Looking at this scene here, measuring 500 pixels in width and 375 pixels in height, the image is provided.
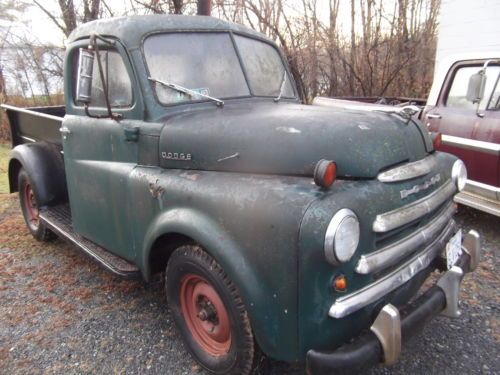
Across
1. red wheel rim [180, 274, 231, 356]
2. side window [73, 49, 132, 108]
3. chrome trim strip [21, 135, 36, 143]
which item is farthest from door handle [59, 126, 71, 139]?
red wheel rim [180, 274, 231, 356]

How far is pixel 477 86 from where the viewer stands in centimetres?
428

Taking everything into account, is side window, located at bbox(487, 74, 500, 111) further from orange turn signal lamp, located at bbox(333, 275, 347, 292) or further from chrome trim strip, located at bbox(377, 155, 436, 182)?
orange turn signal lamp, located at bbox(333, 275, 347, 292)

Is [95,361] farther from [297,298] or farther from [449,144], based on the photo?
[449,144]

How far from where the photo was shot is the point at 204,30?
9.81ft

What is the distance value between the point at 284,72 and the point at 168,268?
2002 mm

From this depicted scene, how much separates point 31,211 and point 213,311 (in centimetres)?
321

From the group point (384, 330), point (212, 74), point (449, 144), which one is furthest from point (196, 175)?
point (449, 144)

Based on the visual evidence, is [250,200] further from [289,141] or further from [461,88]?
[461,88]

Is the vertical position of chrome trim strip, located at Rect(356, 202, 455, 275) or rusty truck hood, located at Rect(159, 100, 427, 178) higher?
rusty truck hood, located at Rect(159, 100, 427, 178)

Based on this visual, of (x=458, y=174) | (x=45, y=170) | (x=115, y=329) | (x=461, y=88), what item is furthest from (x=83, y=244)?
(x=461, y=88)

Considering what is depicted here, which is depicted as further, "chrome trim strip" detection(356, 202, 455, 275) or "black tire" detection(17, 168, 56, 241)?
"black tire" detection(17, 168, 56, 241)

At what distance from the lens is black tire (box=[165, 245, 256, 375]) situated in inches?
82.6

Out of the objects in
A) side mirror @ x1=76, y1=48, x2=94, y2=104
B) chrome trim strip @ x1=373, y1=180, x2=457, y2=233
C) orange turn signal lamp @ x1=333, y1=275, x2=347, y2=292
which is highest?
side mirror @ x1=76, y1=48, x2=94, y2=104

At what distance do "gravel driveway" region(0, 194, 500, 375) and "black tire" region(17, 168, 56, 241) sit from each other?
15.4 inches
